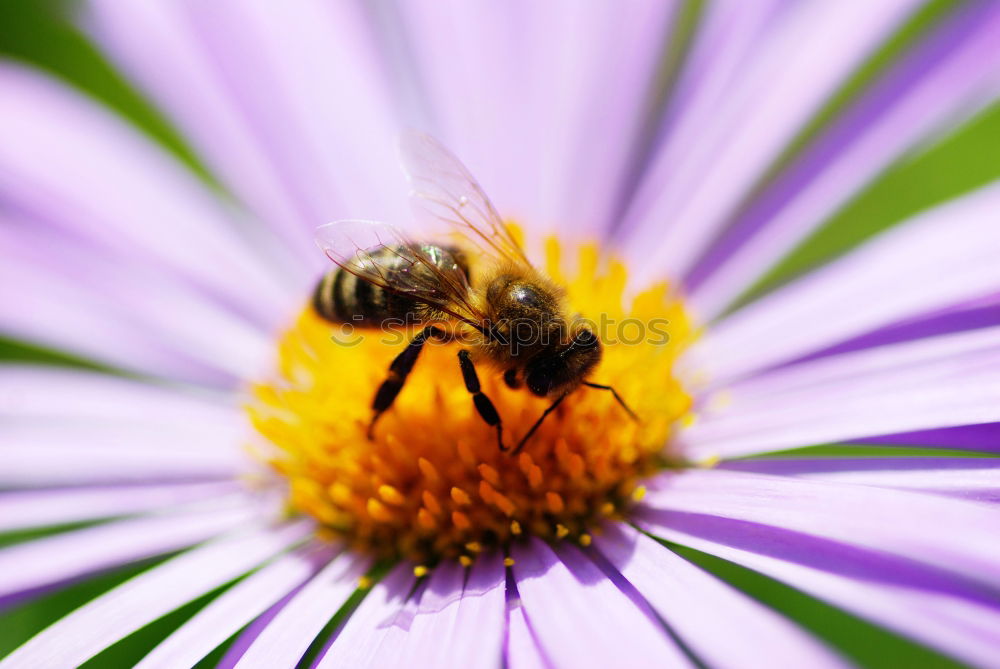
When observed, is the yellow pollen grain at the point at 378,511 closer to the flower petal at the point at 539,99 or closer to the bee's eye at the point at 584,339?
the bee's eye at the point at 584,339

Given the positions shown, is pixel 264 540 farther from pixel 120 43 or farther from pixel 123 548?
pixel 120 43

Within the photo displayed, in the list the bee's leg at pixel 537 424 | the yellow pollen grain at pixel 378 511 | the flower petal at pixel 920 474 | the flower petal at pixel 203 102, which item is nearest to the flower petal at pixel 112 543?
the yellow pollen grain at pixel 378 511

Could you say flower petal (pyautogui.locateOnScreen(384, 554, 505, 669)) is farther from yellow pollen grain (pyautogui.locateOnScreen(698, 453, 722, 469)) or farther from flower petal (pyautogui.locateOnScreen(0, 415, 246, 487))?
flower petal (pyautogui.locateOnScreen(0, 415, 246, 487))

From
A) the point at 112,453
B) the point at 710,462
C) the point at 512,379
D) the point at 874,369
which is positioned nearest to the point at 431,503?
the point at 512,379

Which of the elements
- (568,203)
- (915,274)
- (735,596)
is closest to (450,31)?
(568,203)

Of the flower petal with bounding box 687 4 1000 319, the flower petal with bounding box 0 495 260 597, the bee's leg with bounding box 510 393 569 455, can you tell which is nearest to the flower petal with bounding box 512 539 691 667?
the bee's leg with bounding box 510 393 569 455

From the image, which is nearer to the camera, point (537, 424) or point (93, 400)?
point (537, 424)

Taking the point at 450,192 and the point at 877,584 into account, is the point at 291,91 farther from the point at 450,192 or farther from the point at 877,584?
the point at 877,584
